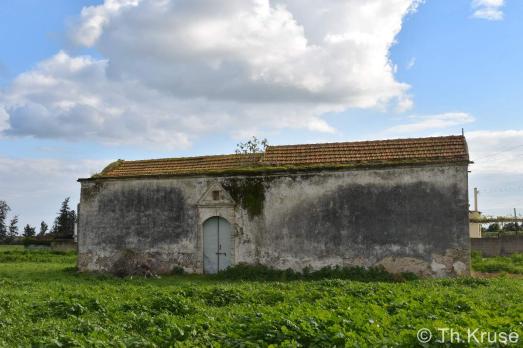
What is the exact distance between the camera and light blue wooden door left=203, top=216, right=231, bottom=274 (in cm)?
1698

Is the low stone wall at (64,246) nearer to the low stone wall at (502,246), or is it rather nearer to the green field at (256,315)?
the green field at (256,315)

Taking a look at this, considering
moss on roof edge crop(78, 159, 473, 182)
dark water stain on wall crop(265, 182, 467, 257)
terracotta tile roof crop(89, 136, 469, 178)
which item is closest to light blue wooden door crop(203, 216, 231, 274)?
dark water stain on wall crop(265, 182, 467, 257)

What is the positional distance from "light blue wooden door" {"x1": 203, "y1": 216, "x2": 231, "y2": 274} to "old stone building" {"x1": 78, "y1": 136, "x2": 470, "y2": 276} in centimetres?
3

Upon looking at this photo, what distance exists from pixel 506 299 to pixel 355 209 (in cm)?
609

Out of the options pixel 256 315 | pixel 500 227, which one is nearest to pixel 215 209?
pixel 256 315

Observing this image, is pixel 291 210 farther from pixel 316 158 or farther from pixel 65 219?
pixel 65 219

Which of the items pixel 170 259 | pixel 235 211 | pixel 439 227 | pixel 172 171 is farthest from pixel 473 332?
pixel 172 171

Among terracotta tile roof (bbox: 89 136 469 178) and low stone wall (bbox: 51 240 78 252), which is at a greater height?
terracotta tile roof (bbox: 89 136 469 178)

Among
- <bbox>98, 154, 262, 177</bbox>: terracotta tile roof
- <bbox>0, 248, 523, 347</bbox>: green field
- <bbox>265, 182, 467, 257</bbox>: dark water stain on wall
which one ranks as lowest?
<bbox>0, 248, 523, 347</bbox>: green field

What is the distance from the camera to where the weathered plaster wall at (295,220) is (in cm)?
1514

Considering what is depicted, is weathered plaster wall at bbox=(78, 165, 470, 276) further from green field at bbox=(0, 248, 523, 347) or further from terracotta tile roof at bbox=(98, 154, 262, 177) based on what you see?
green field at bbox=(0, 248, 523, 347)

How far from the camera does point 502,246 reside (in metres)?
23.2

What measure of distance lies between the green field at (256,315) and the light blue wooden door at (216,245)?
14.3 ft

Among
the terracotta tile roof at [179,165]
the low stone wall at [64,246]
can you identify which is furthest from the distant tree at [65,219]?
the terracotta tile roof at [179,165]
